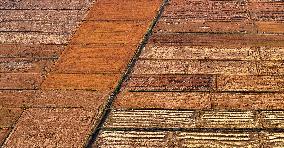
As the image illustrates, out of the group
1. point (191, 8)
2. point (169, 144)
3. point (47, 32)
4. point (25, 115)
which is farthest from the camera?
point (191, 8)

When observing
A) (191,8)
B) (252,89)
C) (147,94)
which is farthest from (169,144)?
(191,8)

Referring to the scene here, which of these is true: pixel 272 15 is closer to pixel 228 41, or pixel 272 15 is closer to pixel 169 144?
pixel 228 41

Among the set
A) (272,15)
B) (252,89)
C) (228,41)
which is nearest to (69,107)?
(252,89)

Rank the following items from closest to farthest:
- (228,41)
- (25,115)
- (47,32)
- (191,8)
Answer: (25,115) < (228,41) < (47,32) < (191,8)

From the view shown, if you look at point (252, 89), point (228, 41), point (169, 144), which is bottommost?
point (169, 144)

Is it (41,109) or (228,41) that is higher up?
(228,41)

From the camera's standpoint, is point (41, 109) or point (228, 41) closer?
point (41, 109)
